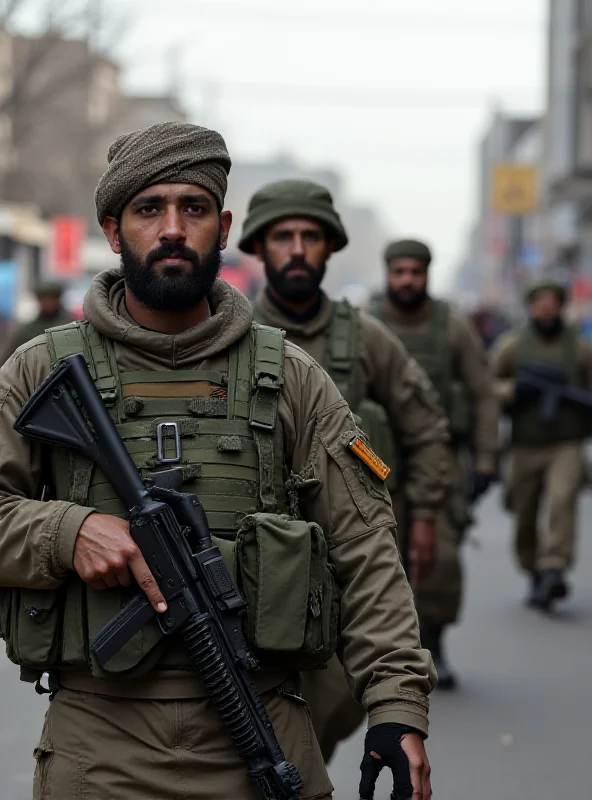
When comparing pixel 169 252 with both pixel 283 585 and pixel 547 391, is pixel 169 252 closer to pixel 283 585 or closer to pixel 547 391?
pixel 283 585

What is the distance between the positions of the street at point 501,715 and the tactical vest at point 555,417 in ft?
3.45

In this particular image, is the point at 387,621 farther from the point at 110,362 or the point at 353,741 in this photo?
the point at 353,741

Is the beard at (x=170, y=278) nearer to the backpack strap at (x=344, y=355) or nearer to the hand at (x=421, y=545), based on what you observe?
the backpack strap at (x=344, y=355)

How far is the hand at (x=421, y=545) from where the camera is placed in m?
6.64

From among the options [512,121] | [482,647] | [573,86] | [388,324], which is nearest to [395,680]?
[388,324]

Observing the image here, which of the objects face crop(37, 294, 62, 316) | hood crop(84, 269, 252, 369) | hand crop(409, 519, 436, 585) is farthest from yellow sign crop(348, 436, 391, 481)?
face crop(37, 294, 62, 316)

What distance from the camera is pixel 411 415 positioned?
626 cm

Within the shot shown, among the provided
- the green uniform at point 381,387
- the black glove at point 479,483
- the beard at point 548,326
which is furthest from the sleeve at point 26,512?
the beard at point 548,326

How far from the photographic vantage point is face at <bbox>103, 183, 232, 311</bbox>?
11.2ft

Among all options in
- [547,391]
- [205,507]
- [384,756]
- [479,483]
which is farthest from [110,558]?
[547,391]

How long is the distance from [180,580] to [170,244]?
67cm

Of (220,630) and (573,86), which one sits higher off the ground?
(573,86)

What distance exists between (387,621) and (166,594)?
432 mm

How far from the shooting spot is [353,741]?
280 inches
